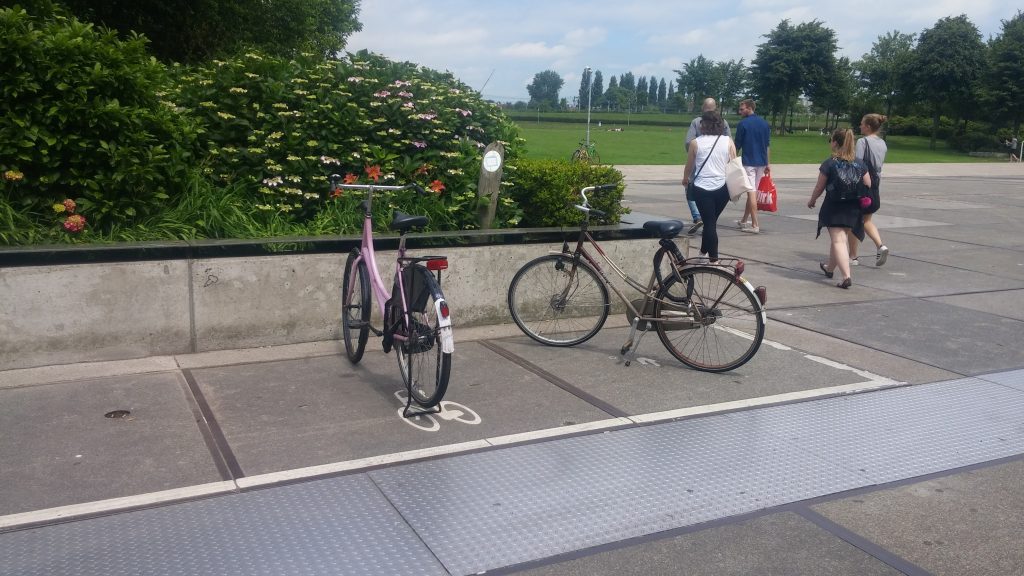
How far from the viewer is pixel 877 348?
6930mm

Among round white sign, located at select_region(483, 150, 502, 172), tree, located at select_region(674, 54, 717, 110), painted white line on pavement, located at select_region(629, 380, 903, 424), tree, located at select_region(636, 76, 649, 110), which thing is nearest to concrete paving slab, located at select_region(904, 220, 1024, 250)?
painted white line on pavement, located at select_region(629, 380, 903, 424)

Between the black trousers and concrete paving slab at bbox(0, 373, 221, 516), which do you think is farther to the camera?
the black trousers

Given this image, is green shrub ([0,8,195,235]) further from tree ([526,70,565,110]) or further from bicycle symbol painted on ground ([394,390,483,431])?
tree ([526,70,565,110])

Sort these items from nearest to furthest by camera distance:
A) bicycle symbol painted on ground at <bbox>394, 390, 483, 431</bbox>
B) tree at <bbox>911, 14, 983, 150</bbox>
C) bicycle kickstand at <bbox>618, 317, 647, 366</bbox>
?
bicycle symbol painted on ground at <bbox>394, 390, 483, 431</bbox>
bicycle kickstand at <bbox>618, 317, 647, 366</bbox>
tree at <bbox>911, 14, 983, 150</bbox>

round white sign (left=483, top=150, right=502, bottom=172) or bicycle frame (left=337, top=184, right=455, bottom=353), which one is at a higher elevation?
round white sign (left=483, top=150, right=502, bottom=172)

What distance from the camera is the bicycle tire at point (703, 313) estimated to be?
6066 mm

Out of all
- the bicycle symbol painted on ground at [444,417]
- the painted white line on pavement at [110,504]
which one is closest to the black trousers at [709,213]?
the bicycle symbol painted on ground at [444,417]

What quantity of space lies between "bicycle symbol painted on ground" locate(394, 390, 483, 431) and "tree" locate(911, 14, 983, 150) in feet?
200

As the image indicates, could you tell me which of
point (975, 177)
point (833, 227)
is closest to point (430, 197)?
point (833, 227)

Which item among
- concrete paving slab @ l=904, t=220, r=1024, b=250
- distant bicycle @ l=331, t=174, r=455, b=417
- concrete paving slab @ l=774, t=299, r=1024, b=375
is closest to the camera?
distant bicycle @ l=331, t=174, r=455, b=417

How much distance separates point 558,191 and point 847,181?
333cm

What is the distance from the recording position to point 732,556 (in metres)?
3.67

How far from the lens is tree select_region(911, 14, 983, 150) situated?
60.4m

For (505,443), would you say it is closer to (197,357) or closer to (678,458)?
(678,458)
